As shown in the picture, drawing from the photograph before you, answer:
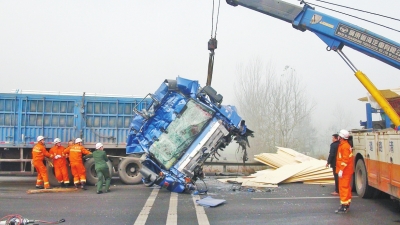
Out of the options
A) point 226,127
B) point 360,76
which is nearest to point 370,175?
point 360,76

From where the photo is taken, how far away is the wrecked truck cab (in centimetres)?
1135

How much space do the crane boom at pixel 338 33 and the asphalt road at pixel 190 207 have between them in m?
2.56

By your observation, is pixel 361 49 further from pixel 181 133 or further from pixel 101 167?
pixel 101 167

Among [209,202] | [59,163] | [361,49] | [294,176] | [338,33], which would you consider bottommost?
[209,202]

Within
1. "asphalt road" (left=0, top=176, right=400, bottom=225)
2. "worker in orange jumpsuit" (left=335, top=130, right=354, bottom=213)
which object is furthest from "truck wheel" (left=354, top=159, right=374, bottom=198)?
"worker in orange jumpsuit" (left=335, top=130, right=354, bottom=213)

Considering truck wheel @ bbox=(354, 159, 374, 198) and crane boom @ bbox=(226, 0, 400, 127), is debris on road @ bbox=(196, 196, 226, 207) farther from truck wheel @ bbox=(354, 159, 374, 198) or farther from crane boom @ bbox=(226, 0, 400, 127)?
crane boom @ bbox=(226, 0, 400, 127)

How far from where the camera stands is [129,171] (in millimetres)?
13789

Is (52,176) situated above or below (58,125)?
below

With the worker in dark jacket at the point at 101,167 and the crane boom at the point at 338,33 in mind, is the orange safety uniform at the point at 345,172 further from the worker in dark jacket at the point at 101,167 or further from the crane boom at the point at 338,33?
the worker in dark jacket at the point at 101,167

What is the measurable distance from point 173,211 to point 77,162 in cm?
489

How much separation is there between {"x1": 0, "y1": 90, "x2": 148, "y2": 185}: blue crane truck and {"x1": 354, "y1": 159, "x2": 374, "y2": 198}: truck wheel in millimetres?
6665

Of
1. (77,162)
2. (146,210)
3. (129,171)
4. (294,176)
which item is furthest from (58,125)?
(294,176)

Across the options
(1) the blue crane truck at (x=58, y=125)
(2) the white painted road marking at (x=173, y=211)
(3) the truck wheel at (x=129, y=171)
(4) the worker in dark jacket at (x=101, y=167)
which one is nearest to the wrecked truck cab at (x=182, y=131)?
(2) the white painted road marking at (x=173, y=211)

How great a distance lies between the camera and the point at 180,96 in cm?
1169
